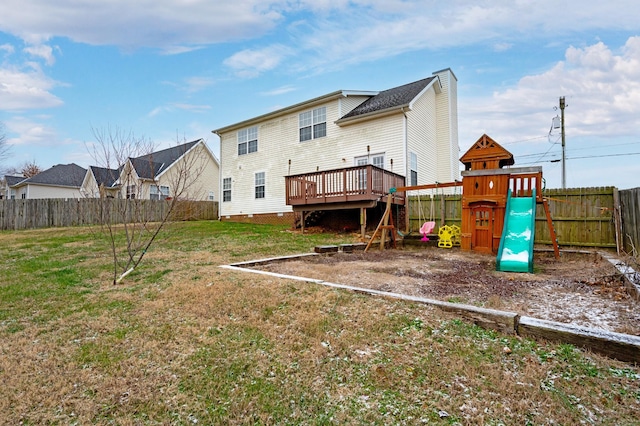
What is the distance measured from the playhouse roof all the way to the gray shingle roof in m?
4.35

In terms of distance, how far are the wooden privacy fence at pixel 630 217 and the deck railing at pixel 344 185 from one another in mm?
5858

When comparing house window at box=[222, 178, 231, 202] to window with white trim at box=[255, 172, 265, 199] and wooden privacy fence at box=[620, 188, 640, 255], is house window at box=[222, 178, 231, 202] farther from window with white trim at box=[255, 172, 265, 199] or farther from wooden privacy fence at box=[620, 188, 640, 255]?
wooden privacy fence at box=[620, 188, 640, 255]

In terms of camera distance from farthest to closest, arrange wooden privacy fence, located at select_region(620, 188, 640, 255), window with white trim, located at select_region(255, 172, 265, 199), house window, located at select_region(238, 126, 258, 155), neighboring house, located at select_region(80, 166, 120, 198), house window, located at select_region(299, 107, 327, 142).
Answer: house window, located at select_region(238, 126, 258, 155) → window with white trim, located at select_region(255, 172, 265, 199) → house window, located at select_region(299, 107, 327, 142) → wooden privacy fence, located at select_region(620, 188, 640, 255) → neighboring house, located at select_region(80, 166, 120, 198)

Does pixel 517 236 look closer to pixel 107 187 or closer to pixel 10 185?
pixel 107 187

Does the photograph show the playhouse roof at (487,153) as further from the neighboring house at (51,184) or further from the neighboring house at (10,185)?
the neighboring house at (10,185)

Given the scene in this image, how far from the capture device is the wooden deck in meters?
10.8

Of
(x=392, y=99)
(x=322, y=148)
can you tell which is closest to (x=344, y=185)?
(x=322, y=148)

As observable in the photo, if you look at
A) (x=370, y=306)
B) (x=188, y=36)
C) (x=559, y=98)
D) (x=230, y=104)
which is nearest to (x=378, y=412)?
(x=370, y=306)

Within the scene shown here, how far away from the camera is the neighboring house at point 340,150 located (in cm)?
1191

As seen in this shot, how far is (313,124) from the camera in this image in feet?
48.9

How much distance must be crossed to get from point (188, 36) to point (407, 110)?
7.71 meters

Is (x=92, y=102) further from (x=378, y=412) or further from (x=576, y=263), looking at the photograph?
(x=576, y=263)

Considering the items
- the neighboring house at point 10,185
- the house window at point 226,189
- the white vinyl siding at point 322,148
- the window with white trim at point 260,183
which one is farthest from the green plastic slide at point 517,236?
the neighboring house at point 10,185

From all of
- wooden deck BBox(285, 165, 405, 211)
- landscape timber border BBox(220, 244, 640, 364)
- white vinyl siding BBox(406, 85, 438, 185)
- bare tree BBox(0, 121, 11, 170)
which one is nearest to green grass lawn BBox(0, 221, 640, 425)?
landscape timber border BBox(220, 244, 640, 364)
